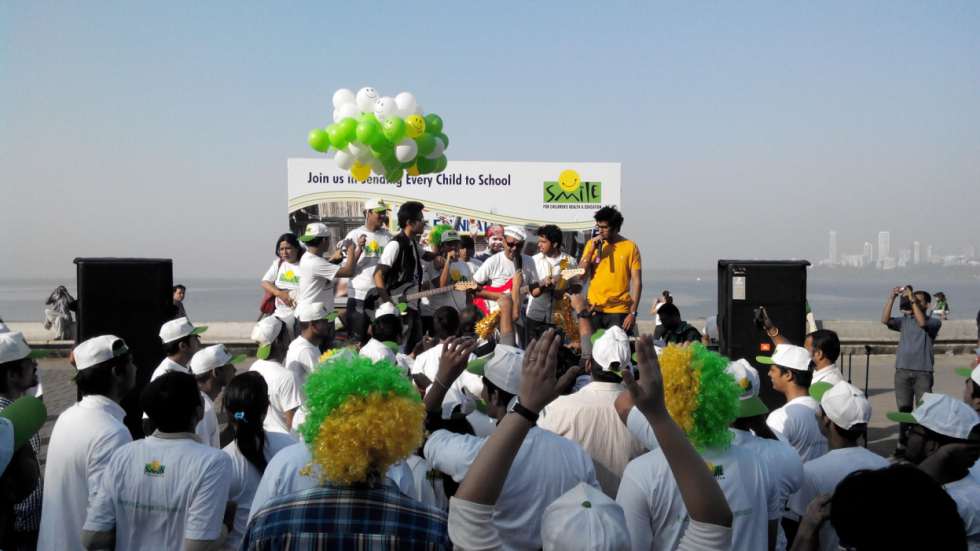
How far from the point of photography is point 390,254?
292 inches

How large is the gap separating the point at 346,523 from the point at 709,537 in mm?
966

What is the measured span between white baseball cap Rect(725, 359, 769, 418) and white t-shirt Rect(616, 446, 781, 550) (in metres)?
0.30

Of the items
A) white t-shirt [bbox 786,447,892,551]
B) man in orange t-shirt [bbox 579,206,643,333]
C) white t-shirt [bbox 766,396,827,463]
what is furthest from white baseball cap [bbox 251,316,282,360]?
man in orange t-shirt [bbox 579,206,643,333]

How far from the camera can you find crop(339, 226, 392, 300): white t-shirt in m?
7.63

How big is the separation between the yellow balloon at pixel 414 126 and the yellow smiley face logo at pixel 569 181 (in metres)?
4.74

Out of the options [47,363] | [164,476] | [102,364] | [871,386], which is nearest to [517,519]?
[164,476]

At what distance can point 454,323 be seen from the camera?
5.57 m

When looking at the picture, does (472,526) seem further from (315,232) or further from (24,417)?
(315,232)

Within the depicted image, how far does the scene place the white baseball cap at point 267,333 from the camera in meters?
4.71

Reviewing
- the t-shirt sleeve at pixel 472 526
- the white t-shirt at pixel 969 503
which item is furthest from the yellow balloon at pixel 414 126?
the t-shirt sleeve at pixel 472 526

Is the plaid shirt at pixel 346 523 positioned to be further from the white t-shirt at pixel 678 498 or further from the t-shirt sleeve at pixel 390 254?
the t-shirt sleeve at pixel 390 254

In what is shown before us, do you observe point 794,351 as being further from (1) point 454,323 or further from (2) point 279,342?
(2) point 279,342

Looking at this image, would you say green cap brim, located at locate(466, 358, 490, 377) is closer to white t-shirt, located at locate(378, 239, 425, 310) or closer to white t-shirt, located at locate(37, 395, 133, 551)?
white t-shirt, located at locate(37, 395, 133, 551)

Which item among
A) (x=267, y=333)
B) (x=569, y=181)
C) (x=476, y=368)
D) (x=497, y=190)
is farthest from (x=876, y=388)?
(x=476, y=368)
